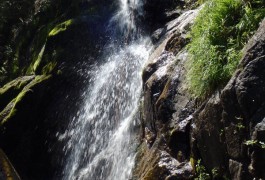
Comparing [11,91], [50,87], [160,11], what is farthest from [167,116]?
[11,91]

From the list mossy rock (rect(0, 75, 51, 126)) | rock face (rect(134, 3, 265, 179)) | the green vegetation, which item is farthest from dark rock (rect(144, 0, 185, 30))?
the green vegetation

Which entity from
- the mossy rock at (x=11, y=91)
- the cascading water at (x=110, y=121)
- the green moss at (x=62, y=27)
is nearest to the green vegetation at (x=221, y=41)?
the cascading water at (x=110, y=121)

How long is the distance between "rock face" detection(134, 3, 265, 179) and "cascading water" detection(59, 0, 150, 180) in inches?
39.5

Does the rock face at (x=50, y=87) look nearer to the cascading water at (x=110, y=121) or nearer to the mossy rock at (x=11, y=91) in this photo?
the mossy rock at (x=11, y=91)

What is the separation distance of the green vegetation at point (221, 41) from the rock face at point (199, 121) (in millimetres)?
319

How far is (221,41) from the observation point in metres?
6.32

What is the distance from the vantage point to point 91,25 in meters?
15.6

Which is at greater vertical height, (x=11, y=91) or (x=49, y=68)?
(x=49, y=68)

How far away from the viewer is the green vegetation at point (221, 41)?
5949 millimetres

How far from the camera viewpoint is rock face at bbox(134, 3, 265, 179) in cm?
502

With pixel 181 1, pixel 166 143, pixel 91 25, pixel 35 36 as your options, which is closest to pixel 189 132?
pixel 166 143

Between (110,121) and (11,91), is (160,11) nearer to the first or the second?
(110,121)

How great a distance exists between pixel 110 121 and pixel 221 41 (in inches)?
216

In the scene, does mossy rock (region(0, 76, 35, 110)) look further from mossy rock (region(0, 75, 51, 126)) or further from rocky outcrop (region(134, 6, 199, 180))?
rocky outcrop (region(134, 6, 199, 180))
